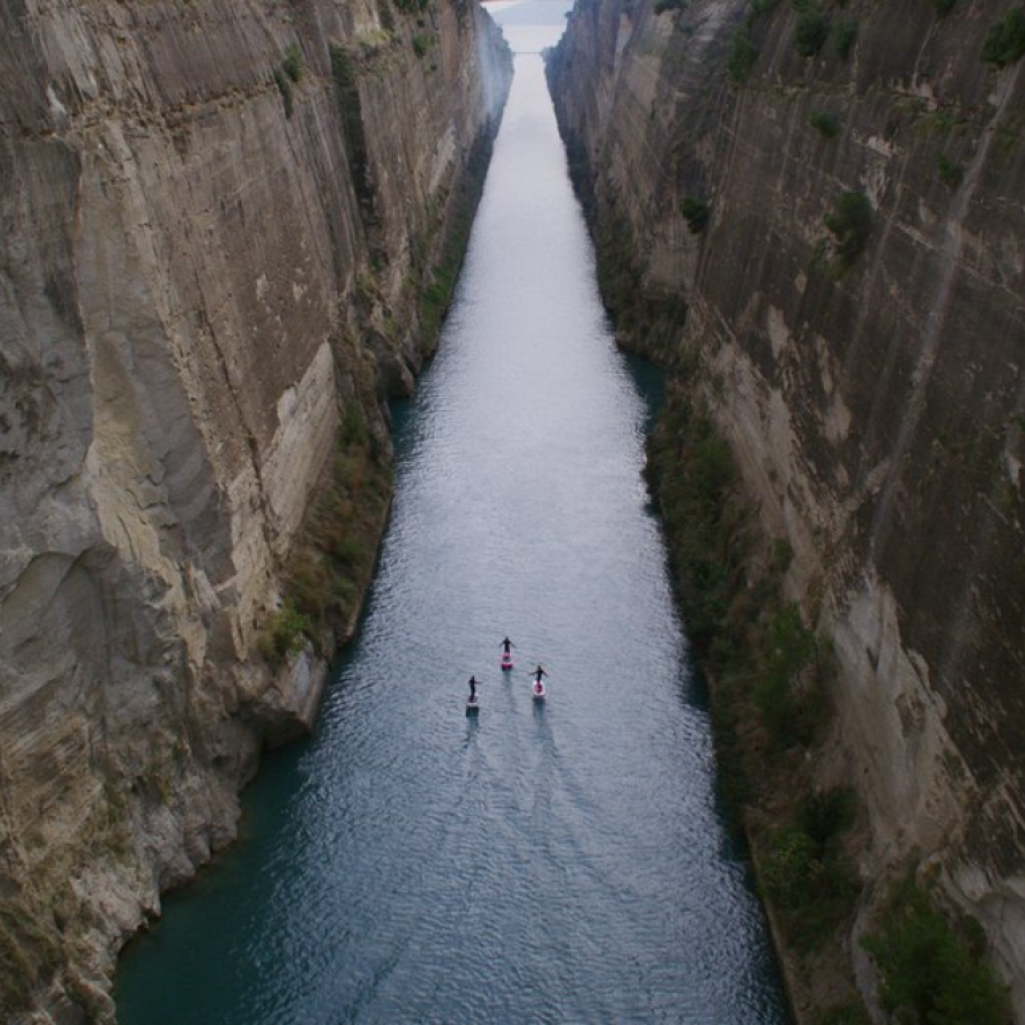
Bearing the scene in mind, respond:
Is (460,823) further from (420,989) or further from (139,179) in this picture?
(139,179)

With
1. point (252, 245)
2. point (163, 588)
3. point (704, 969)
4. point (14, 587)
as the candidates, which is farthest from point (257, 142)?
point (704, 969)

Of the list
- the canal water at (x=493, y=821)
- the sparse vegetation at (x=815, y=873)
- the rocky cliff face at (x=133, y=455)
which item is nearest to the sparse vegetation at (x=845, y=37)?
the canal water at (x=493, y=821)

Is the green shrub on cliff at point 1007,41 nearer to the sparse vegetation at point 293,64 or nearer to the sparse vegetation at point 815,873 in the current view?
the sparse vegetation at point 815,873

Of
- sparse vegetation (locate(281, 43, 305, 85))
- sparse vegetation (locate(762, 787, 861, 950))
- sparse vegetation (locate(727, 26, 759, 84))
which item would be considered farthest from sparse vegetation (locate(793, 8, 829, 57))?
sparse vegetation (locate(762, 787, 861, 950))

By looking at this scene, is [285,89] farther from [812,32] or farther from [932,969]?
[932,969]

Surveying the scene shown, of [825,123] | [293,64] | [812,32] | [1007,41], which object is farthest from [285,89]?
[1007,41]
